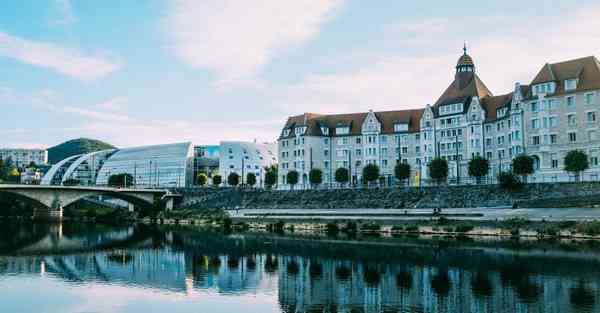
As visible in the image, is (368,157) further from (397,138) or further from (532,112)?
(532,112)

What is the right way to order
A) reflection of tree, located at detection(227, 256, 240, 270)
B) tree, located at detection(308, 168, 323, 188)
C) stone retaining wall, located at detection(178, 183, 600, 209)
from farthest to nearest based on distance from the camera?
tree, located at detection(308, 168, 323, 188) → stone retaining wall, located at detection(178, 183, 600, 209) → reflection of tree, located at detection(227, 256, 240, 270)

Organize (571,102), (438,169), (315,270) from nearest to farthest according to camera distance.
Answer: (315,270) < (571,102) < (438,169)

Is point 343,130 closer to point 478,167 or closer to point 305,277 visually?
point 478,167

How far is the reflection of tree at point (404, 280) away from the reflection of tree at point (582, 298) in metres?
9.70

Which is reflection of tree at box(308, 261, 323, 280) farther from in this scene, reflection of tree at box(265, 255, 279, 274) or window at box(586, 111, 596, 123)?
window at box(586, 111, 596, 123)

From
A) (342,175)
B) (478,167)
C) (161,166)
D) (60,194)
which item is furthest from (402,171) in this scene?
(161,166)

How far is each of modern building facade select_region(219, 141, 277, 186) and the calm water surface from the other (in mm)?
108955

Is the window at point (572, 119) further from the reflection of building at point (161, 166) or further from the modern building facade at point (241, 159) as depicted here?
the reflection of building at point (161, 166)

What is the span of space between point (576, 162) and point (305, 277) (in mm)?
51270

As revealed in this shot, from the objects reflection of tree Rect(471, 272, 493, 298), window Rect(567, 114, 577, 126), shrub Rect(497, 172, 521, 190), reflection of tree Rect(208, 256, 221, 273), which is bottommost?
reflection of tree Rect(208, 256, 221, 273)

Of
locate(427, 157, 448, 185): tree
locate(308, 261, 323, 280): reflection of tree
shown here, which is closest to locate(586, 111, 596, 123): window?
locate(427, 157, 448, 185): tree

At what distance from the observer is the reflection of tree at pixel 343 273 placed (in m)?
44.3

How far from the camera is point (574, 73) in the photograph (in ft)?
291

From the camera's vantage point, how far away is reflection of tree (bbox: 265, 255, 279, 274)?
49344 mm
